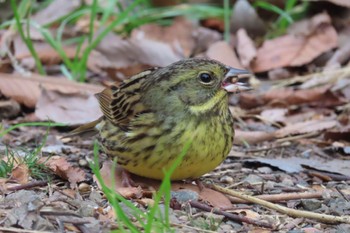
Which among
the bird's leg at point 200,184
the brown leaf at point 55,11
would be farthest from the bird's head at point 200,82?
the brown leaf at point 55,11

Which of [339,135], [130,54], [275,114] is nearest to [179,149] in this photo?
[339,135]

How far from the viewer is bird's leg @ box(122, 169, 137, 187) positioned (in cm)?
401

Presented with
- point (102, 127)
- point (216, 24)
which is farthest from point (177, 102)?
point (216, 24)

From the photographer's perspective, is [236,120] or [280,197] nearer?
[280,197]

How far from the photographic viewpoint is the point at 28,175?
153 inches

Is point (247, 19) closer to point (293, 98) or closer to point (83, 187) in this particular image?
point (293, 98)

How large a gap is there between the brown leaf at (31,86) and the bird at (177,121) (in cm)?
151

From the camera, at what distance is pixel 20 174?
12.7 ft

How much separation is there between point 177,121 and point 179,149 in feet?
0.52

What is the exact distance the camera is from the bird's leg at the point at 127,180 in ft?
13.1

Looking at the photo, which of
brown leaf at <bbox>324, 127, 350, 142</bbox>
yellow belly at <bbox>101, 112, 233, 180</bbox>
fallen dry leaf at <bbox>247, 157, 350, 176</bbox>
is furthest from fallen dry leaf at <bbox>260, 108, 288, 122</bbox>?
yellow belly at <bbox>101, 112, 233, 180</bbox>

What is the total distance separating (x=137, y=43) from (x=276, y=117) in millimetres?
1381

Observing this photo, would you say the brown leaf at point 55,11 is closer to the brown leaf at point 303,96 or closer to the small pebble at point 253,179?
the brown leaf at point 303,96

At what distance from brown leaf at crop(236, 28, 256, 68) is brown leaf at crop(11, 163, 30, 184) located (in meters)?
3.12
